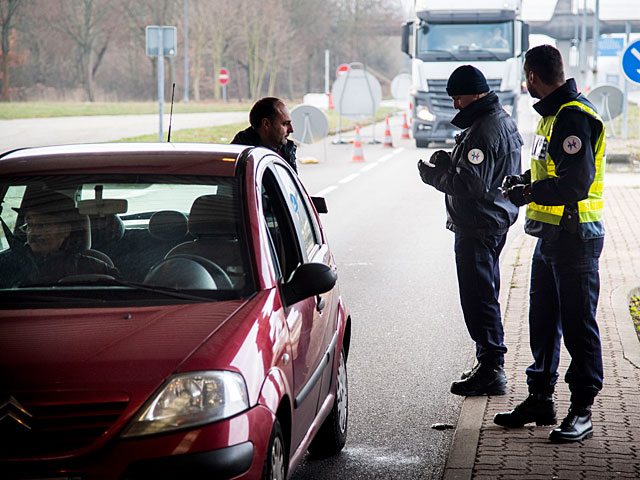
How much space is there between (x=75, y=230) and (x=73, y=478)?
1.33m

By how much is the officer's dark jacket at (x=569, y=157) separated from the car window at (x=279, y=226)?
4.19ft

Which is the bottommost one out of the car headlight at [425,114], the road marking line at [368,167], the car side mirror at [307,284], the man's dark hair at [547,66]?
the road marking line at [368,167]

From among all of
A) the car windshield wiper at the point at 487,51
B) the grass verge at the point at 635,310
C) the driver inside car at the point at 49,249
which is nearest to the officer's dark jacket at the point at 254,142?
the driver inside car at the point at 49,249

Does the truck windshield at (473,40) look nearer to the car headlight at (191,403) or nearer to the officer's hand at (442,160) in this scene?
the officer's hand at (442,160)

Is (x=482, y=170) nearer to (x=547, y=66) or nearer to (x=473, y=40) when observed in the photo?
(x=547, y=66)

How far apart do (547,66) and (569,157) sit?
0.45 m

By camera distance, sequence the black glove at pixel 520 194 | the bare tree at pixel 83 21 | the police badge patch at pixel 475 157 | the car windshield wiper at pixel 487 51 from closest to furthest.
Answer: the black glove at pixel 520 194 → the police badge patch at pixel 475 157 → the car windshield wiper at pixel 487 51 → the bare tree at pixel 83 21

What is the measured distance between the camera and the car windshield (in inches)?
153

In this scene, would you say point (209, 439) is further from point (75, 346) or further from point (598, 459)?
point (598, 459)

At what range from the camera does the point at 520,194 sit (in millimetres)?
5164

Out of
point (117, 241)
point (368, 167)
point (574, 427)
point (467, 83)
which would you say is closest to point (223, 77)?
point (368, 167)

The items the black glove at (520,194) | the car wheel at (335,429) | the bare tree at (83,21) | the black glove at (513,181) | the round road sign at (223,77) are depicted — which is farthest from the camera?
the round road sign at (223,77)

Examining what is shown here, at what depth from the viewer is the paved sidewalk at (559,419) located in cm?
460

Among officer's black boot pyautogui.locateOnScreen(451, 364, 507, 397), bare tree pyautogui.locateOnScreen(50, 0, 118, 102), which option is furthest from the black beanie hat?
bare tree pyautogui.locateOnScreen(50, 0, 118, 102)
